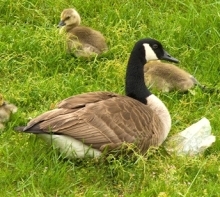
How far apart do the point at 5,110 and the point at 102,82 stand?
1237 millimetres

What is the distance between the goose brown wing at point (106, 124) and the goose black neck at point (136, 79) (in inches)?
13.5

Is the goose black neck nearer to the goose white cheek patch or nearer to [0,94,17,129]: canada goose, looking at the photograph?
the goose white cheek patch

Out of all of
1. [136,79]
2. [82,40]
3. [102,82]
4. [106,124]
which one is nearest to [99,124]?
[106,124]

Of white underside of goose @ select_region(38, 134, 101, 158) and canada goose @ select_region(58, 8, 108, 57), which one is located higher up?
canada goose @ select_region(58, 8, 108, 57)

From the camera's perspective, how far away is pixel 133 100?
18.7 ft

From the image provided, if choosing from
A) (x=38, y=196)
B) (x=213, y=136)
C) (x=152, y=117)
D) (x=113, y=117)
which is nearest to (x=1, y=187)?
(x=38, y=196)

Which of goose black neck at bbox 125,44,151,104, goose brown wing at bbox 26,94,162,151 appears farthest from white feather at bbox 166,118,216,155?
goose black neck at bbox 125,44,151,104

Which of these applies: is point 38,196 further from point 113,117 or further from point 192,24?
point 192,24

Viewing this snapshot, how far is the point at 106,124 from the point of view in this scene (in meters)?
5.29

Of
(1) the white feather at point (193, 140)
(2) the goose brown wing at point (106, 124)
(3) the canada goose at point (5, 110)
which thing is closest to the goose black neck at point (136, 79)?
(2) the goose brown wing at point (106, 124)

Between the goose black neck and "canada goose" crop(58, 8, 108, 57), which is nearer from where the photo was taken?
the goose black neck

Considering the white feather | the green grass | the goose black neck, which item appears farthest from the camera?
the goose black neck

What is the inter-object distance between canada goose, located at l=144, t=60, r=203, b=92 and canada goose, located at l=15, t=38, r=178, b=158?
→ 0.80 meters

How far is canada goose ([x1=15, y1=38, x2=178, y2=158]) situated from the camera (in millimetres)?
5184
